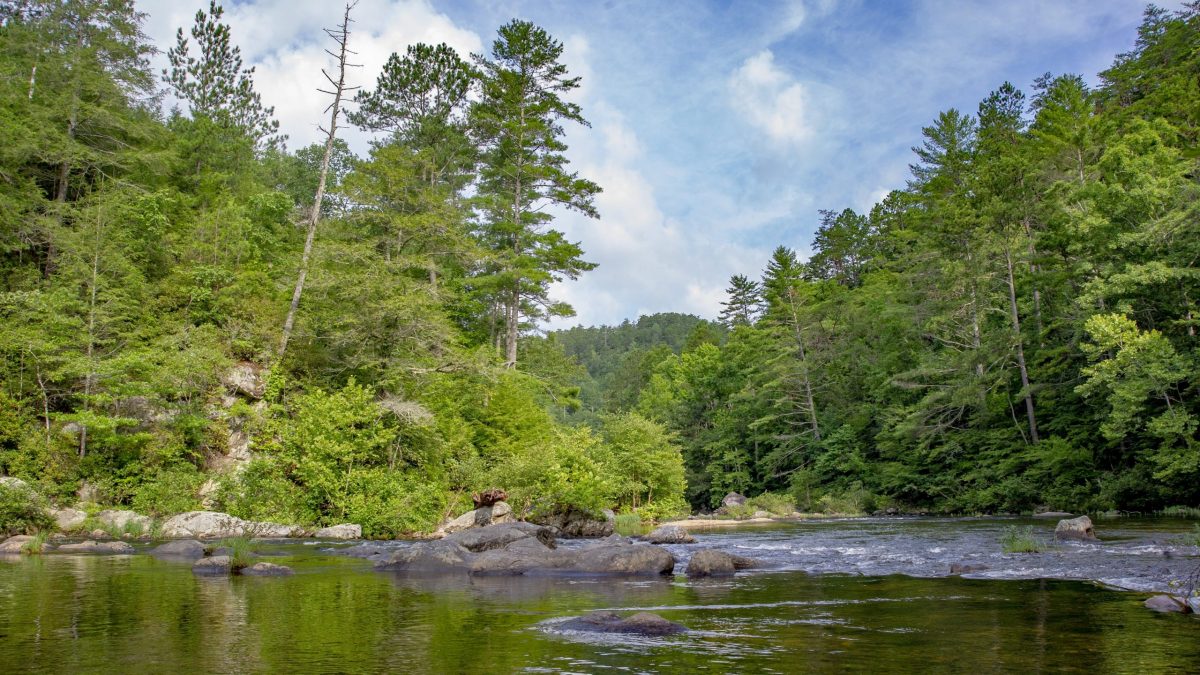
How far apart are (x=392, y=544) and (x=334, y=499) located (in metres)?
4.96

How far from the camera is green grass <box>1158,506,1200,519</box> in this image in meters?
21.9

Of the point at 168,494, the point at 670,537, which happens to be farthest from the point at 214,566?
the point at 670,537

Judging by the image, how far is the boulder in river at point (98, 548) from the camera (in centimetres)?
1658

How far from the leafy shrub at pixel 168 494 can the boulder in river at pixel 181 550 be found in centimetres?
607

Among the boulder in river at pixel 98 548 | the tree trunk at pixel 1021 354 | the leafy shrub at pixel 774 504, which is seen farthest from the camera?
the leafy shrub at pixel 774 504

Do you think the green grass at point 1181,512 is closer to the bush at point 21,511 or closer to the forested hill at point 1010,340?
the forested hill at point 1010,340

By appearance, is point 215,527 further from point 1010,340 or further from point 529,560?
point 1010,340

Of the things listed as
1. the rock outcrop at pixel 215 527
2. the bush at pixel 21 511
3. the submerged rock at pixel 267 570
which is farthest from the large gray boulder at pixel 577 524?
the bush at pixel 21 511

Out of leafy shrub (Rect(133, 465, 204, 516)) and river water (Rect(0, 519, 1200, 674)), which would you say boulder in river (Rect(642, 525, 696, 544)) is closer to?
river water (Rect(0, 519, 1200, 674))

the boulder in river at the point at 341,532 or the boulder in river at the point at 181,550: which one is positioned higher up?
the boulder in river at the point at 181,550

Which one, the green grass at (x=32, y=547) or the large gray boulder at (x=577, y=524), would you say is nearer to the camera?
the green grass at (x=32, y=547)

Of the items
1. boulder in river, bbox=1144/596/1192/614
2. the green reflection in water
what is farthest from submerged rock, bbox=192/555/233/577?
boulder in river, bbox=1144/596/1192/614

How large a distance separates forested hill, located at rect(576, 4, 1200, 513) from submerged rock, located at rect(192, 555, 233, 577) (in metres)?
26.1

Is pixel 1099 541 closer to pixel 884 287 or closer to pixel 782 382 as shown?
pixel 782 382
